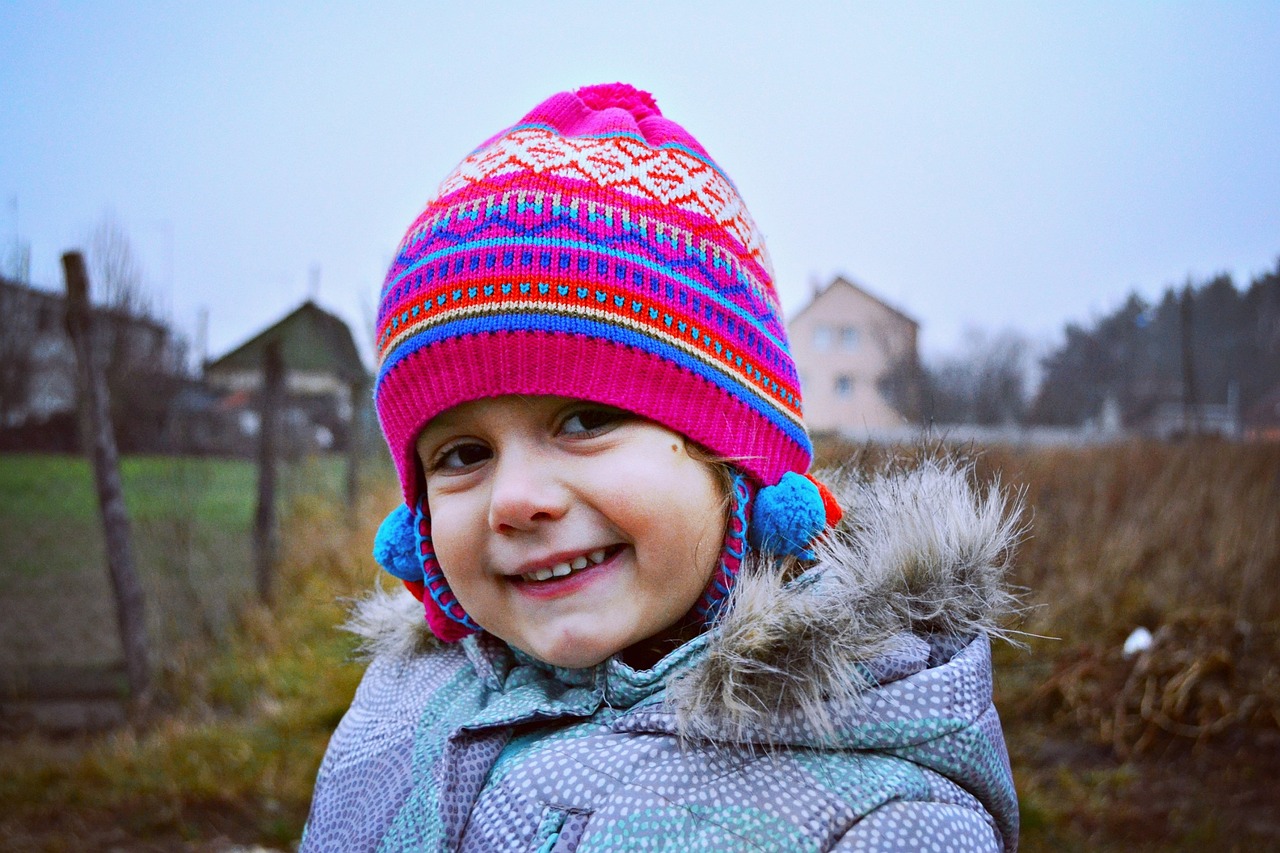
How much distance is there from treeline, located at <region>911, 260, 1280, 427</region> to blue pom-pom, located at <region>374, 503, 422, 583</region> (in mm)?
2227

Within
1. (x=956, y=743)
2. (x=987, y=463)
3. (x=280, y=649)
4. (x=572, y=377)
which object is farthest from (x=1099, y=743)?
(x=280, y=649)

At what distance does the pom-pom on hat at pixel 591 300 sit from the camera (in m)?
1.15

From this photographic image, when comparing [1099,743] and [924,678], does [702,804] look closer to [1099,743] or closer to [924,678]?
[924,678]

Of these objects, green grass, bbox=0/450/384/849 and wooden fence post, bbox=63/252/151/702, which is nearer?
green grass, bbox=0/450/384/849

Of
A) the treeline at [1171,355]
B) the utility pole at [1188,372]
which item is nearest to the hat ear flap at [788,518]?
the treeline at [1171,355]

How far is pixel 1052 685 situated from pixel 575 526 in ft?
12.2

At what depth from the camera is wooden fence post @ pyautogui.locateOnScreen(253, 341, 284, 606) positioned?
6711 mm

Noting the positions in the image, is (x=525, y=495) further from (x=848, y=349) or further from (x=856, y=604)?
(x=848, y=349)

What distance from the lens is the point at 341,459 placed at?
8055 millimetres

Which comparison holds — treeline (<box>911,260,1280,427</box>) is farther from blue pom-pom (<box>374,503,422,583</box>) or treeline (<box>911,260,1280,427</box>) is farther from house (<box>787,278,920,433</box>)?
blue pom-pom (<box>374,503,422,583</box>)

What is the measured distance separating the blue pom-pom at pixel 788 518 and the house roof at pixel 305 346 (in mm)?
6515

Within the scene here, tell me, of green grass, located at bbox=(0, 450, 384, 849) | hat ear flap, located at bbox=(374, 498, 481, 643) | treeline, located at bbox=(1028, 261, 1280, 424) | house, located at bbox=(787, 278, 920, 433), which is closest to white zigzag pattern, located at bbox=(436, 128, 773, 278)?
hat ear flap, located at bbox=(374, 498, 481, 643)

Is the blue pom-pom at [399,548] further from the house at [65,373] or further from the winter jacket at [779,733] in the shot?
the house at [65,373]

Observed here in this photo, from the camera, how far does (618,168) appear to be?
1.26 m
